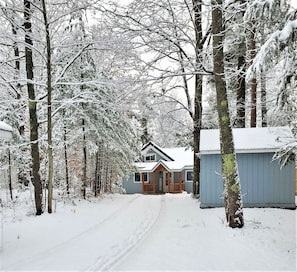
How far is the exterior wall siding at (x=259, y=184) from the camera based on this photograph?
1107cm

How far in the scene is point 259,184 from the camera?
11.2 m

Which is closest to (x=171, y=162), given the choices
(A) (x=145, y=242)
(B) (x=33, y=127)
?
(B) (x=33, y=127)

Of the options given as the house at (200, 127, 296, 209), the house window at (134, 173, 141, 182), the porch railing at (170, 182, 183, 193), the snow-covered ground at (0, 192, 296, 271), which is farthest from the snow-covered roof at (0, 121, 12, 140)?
the house window at (134, 173, 141, 182)

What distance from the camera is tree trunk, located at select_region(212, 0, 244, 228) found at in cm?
721

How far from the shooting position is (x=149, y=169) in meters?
26.5

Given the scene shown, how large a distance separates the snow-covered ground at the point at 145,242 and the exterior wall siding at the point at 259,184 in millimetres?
1539

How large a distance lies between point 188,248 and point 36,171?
5777 millimetres

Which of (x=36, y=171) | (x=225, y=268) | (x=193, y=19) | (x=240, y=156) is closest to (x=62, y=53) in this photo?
(x=36, y=171)

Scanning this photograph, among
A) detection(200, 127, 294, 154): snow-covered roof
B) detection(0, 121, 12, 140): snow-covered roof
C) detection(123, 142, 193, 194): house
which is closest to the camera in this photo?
detection(0, 121, 12, 140): snow-covered roof

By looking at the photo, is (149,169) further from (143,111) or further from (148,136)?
(143,111)

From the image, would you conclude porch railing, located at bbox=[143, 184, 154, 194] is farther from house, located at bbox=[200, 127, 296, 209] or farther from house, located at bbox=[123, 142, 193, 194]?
house, located at bbox=[200, 127, 296, 209]

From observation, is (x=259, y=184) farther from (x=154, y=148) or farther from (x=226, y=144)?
(x=154, y=148)

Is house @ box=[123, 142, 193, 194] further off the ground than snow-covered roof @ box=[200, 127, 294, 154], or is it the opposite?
snow-covered roof @ box=[200, 127, 294, 154]

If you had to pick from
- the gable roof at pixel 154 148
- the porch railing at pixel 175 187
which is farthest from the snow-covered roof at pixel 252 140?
the gable roof at pixel 154 148
